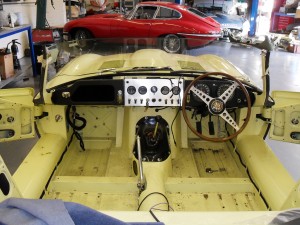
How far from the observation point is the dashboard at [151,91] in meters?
2.62

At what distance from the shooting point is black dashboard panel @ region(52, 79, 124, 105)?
2715mm

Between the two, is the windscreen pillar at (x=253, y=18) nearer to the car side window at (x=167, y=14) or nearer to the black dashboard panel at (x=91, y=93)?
the car side window at (x=167, y=14)

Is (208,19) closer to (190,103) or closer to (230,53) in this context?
(230,53)

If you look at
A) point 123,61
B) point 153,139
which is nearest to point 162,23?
point 123,61

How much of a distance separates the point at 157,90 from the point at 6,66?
486 cm

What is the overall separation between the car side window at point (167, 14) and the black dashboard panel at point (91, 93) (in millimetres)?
6887

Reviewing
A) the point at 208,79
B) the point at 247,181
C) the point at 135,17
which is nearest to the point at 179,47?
the point at 208,79

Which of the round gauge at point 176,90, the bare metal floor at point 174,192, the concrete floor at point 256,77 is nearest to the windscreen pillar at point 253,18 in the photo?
the concrete floor at point 256,77

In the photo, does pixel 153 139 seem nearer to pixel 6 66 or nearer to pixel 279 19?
pixel 6 66

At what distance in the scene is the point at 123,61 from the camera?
128 inches

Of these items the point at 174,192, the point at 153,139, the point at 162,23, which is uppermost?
the point at 162,23

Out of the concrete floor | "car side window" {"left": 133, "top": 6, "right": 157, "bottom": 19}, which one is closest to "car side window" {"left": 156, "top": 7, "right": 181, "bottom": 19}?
"car side window" {"left": 133, "top": 6, "right": 157, "bottom": 19}

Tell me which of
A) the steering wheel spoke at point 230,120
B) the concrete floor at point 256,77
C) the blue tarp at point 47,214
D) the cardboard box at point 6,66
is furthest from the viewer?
the cardboard box at point 6,66

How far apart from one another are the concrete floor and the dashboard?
0.92 meters
